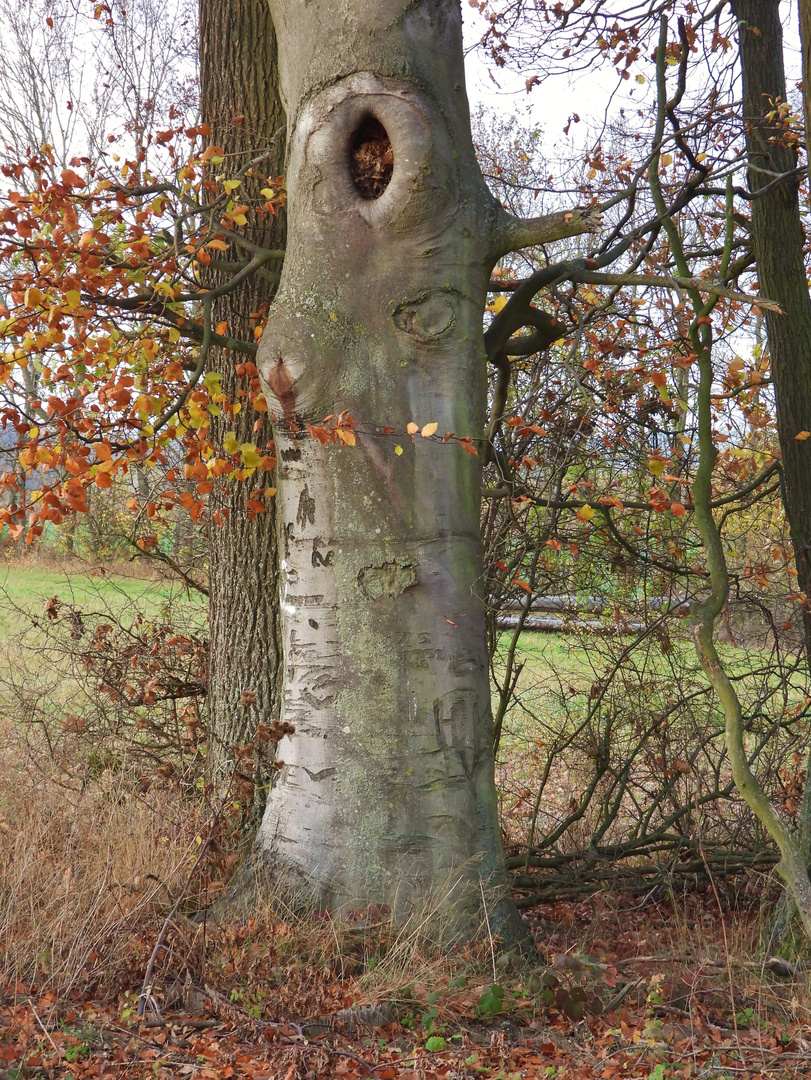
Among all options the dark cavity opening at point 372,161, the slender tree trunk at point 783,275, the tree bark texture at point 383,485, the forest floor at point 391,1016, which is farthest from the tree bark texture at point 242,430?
the slender tree trunk at point 783,275

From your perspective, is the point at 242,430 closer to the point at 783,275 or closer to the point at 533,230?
the point at 533,230

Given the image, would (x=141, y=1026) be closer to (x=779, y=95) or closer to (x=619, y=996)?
(x=619, y=996)

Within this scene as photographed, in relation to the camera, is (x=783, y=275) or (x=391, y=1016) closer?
(x=391, y=1016)

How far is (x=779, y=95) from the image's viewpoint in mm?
5492

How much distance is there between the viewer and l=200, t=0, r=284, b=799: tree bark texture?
458 cm

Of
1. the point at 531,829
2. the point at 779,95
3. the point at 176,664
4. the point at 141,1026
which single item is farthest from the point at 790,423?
the point at 141,1026

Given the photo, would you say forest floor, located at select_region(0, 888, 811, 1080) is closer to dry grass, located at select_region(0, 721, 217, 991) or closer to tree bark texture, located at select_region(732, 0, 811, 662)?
dry grass, located at select_region(0, 721, 217, 991)

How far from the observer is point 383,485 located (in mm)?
3438

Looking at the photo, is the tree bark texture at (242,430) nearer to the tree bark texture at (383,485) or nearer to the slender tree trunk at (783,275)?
the tree bark texture at (383,485)

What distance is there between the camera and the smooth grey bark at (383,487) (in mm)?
3400

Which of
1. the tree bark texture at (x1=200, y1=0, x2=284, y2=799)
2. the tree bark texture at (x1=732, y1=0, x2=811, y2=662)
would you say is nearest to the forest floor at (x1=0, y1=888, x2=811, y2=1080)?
the tree bark texture at (x1=200, y1=0, x2=284, y2=799)

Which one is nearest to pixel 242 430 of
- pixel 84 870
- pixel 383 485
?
pixel 383 485

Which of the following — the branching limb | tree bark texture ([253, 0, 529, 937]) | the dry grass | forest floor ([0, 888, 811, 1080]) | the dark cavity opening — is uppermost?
the dark cavity opening

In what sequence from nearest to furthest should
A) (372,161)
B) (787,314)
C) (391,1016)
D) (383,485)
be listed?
(391,1016) < (383,485) < (372,161) < (787,314)
